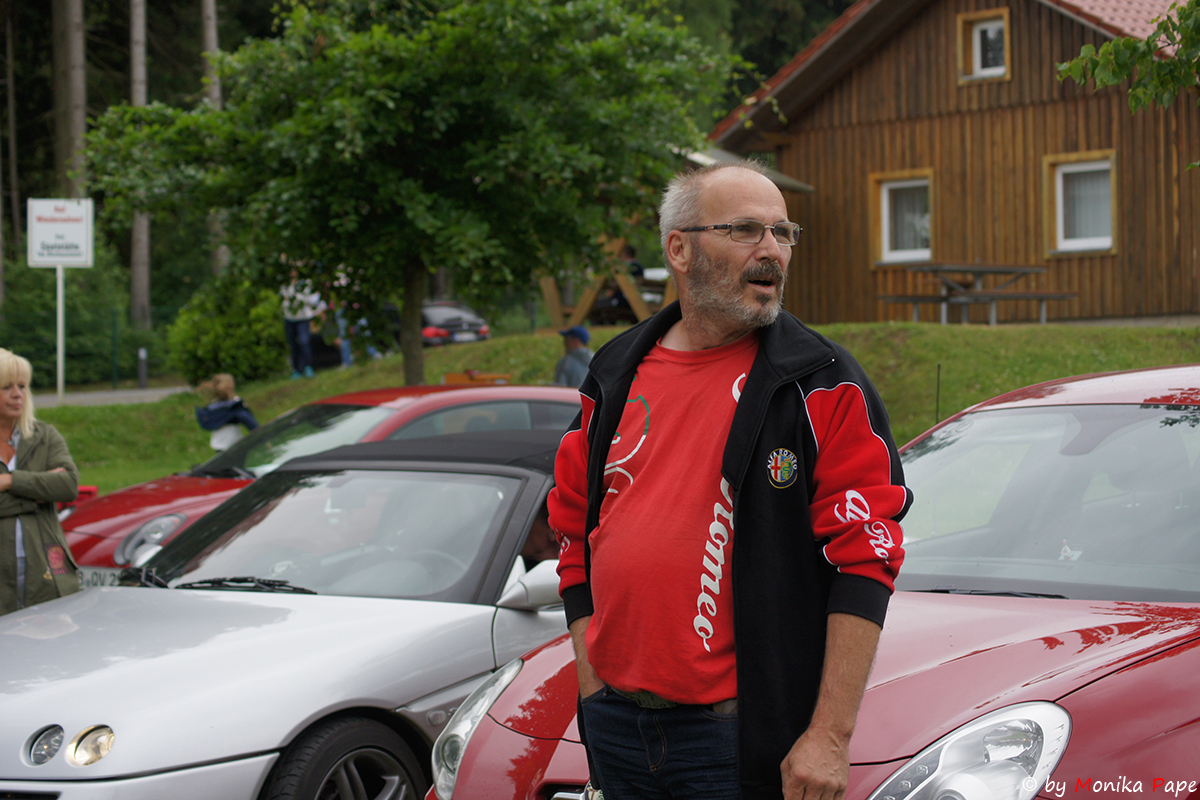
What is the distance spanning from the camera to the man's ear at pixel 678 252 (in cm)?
229

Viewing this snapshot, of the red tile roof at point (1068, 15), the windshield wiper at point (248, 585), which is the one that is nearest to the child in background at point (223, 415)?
the windshield wiper at point (248, 585)

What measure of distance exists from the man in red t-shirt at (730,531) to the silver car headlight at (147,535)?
486cm

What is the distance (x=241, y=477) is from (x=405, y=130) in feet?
11.7

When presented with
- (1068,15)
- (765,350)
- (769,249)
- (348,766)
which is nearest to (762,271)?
(769,249)

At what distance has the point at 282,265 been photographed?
406 inches

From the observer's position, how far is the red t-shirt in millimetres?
2049

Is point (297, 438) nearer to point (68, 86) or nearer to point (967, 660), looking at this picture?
point (967, 660)

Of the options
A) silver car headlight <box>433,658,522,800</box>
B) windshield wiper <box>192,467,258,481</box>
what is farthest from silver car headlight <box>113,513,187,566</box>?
silver car headlight <box>433,658,522,800</box>

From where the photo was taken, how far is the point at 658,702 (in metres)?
2.10

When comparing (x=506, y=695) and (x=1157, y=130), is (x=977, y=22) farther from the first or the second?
(x=506, y=695)

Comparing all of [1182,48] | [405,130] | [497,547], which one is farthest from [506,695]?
[405,130]

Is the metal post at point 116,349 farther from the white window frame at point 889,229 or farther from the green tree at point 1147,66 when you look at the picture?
the green tree at point 1147,66

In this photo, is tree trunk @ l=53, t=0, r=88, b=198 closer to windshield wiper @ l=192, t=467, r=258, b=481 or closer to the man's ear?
windshield wiper @ l=192, t=467, r=258, b=481

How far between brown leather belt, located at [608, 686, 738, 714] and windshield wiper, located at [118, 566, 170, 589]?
9.34 feet
